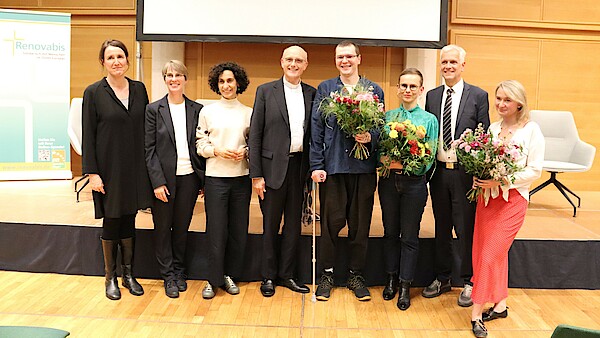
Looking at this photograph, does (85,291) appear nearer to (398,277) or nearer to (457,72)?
(398,277)

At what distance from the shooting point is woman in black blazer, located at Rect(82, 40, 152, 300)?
3.78 meters

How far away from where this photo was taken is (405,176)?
3848mm

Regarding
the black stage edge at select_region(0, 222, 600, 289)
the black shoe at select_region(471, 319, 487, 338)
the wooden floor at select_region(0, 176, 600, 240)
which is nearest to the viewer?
the black shoe at select_region(471, 319, 487, 338)

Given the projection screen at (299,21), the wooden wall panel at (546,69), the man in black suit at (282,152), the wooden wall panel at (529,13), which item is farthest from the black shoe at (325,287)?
the wooden wall panel at (529,13)

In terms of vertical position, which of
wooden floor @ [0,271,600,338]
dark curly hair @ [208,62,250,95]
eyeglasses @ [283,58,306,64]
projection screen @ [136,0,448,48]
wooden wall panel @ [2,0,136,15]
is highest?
wooden wall panel @ [2,0,136,15]

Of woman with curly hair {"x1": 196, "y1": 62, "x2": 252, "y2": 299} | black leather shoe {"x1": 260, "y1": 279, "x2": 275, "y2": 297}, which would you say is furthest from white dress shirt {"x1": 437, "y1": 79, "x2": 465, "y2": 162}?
black leather shoe {"x1": 260, "y1": 279, "x2": 275, "y2": 297}

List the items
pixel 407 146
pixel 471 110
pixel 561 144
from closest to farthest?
pixel 407 146, pixel 471 110, pixel 561 144

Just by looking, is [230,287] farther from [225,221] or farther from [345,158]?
[345,158]

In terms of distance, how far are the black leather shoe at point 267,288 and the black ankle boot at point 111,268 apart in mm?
935

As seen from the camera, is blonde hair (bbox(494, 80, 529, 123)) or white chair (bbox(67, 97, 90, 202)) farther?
white chair (bbox(67, 97, 90, 202))

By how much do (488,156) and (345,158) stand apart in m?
0.88

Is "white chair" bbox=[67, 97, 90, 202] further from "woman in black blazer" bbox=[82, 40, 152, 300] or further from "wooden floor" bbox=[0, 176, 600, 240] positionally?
"woman in black blazer" bbox=[82, 40, 152, 300]

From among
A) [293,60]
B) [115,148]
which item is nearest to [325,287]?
[293,60]

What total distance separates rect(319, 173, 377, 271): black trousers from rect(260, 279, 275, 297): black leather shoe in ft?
1.21
